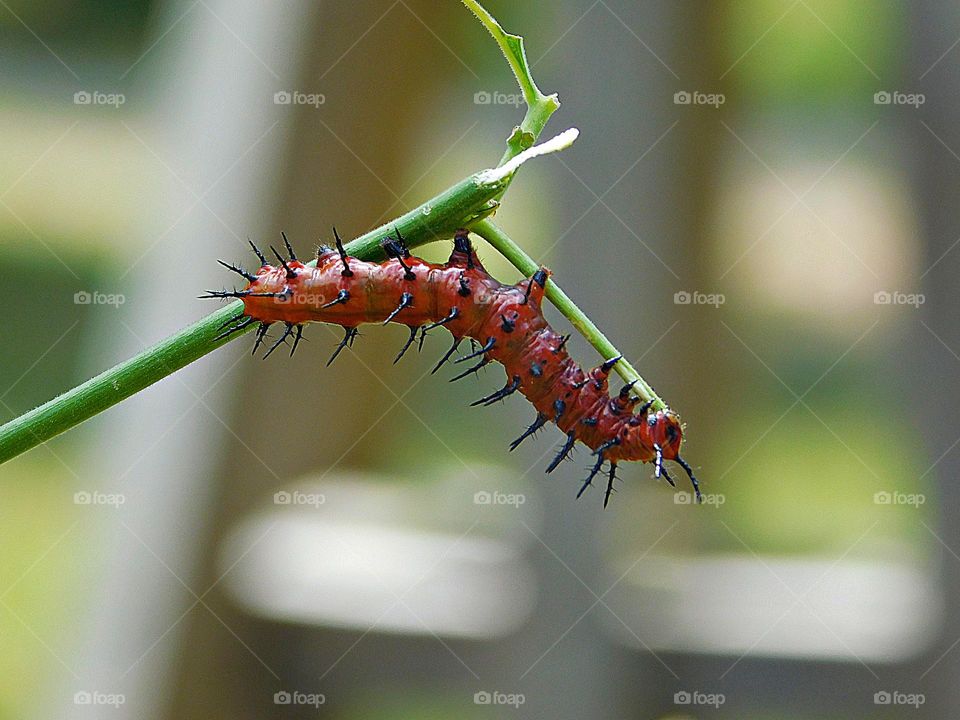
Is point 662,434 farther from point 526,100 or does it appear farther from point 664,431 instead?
point 526,100

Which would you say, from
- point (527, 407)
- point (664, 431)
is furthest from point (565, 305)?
point (527, 407)

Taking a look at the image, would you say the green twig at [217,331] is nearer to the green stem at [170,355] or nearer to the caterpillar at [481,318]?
the green stem at [170,355]

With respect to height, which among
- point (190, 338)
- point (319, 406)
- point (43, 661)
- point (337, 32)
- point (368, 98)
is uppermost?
point (337, 32)

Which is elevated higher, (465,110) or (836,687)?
(465,110)

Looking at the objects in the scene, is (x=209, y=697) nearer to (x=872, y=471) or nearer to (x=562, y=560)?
(x=562, y=560)

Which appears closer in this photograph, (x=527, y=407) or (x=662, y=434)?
(x=662, y=434)

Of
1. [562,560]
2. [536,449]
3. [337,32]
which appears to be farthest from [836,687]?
[337,32]

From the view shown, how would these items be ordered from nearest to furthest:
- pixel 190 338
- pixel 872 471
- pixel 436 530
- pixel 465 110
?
1. pixel 190 338
2. pixel 436 530
3. pixel 465 110
4. pixel 872 471
